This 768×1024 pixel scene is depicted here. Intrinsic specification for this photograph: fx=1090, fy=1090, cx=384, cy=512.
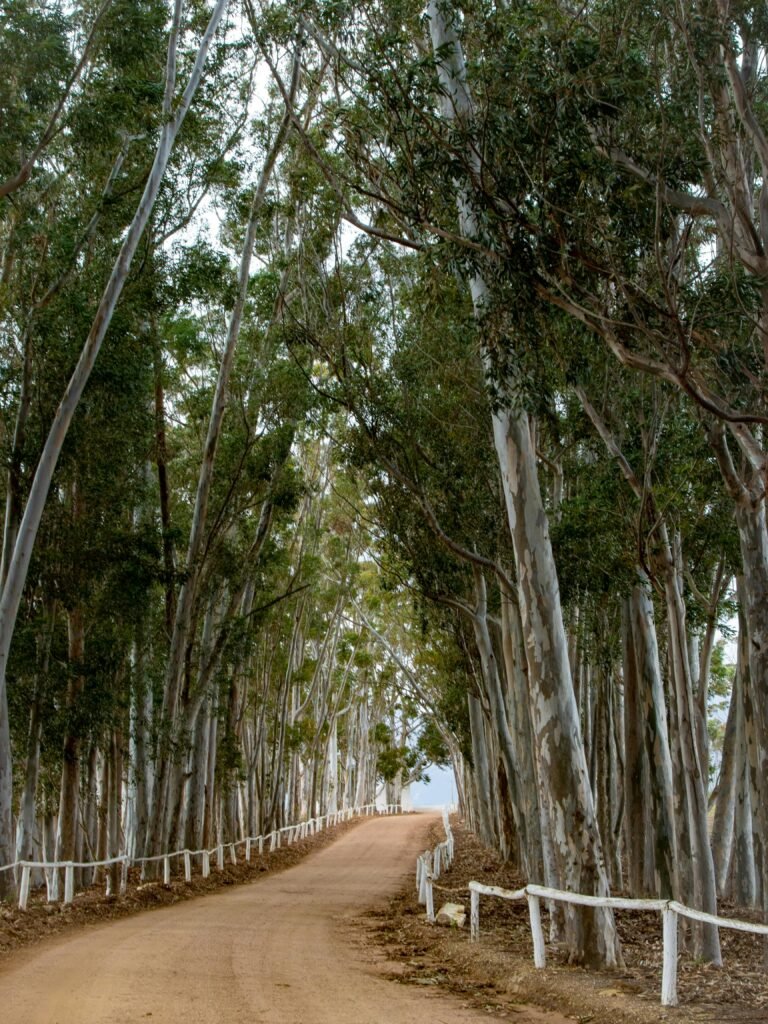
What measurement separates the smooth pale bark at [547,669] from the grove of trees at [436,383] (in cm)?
4

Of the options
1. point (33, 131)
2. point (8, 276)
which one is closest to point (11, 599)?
point (8, 276)

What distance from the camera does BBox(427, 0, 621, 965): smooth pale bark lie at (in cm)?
1066

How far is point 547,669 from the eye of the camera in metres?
11.5

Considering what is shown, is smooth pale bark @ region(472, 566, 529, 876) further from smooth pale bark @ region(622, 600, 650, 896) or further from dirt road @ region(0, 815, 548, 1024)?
dirt road @ region(0, 815, 548, 1024)

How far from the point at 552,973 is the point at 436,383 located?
11.2 metres

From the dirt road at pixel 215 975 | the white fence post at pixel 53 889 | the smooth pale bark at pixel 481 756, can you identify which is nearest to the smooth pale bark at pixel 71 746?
the white fence post at pixel 53 889

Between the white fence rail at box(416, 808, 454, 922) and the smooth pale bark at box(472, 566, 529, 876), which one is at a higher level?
the smooth pale bark at box(472, 566, 529, 876)

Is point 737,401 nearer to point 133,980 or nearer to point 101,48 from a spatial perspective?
point 133,980

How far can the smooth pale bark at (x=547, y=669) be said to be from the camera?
1066 centimetres

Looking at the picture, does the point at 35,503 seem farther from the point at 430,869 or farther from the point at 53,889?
the point at 430,869

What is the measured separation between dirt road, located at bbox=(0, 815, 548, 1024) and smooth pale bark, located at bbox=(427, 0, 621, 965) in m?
2.24

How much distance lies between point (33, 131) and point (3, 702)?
901cm

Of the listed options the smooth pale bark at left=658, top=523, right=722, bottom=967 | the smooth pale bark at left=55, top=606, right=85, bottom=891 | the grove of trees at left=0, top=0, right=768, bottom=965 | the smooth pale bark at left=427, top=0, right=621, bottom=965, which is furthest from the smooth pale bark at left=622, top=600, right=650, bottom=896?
the smooth pale bark at left=55, top=606, right=85, bottom=891

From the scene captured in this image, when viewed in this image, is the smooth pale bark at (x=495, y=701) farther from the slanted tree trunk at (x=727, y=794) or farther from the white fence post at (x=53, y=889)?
the white fence post at (x=53, y=889)
